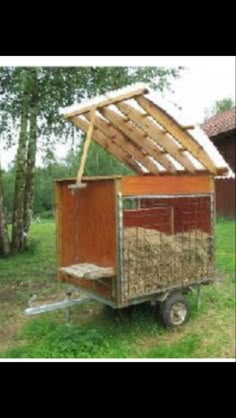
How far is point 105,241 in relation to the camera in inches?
102

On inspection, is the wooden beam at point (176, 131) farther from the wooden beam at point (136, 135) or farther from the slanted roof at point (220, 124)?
the slanted roof at point (220, 124)

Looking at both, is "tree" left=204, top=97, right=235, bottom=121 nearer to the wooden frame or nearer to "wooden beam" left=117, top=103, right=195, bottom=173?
"wooden beam" left=117, top=103, right=195, bottom=173

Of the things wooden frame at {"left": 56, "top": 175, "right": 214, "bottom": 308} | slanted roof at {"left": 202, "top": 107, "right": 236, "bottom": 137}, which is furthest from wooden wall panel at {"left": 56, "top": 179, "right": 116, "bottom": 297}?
slanted roof at {"left": 202, "top": 107, "right": 236, "bottom": 137}

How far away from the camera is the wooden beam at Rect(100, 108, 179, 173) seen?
114 inches

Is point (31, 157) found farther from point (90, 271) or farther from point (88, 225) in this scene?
point (90, 271)

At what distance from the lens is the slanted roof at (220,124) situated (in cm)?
355

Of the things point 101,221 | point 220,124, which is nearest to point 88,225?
point 101,221

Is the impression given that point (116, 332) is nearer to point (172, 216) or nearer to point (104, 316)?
point (104, 316)

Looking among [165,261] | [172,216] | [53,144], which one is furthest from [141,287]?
[53,144]

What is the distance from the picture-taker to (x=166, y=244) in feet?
9.18

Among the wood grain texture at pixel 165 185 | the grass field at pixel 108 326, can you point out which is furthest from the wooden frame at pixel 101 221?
the grass field at pixel 108 326

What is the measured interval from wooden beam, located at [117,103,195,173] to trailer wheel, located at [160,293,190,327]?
81 centimetres

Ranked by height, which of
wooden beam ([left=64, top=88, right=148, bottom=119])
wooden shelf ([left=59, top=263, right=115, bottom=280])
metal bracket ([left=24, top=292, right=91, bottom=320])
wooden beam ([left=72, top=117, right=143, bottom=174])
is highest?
wooden beam ([left=64, top=88, right=148, bottom=119])
